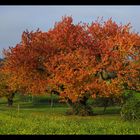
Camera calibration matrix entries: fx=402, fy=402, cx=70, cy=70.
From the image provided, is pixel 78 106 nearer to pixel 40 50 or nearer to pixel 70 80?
pixel 70 80

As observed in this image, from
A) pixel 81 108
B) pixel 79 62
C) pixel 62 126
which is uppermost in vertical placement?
pixel 79 62

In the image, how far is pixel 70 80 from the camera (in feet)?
122

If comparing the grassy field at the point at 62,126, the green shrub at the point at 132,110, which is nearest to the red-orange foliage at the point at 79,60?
the green shrub at the point at 132,110

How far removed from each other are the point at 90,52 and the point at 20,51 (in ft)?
25.3

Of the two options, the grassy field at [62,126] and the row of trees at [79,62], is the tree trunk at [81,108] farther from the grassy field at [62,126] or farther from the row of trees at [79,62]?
the grassy field at [62,126]

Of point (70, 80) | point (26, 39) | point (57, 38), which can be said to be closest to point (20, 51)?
point (26, 39)

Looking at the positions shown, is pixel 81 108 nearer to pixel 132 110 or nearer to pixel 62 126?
pixel 132 110

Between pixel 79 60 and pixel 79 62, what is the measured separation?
395mm

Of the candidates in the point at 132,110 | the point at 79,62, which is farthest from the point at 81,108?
the point at 132,110

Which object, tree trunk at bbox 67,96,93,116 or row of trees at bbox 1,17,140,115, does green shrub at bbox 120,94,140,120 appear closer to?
row of trees at bbox 1,17,140,115

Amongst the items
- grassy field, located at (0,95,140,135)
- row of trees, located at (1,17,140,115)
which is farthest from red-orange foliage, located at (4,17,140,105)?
grassy field, located at (0,95,140,135)

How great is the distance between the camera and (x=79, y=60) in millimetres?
37812

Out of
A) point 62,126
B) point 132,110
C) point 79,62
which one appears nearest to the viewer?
point 62,126

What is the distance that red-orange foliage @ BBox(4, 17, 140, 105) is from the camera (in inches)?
1468
